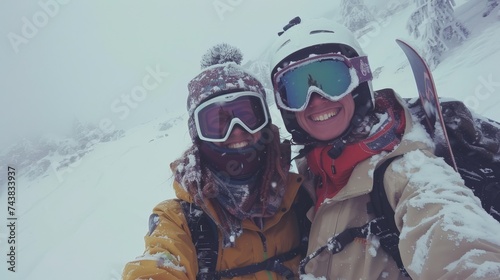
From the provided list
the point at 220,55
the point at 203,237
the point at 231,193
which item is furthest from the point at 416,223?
the point at 220,55

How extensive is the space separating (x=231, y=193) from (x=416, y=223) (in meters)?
1.27

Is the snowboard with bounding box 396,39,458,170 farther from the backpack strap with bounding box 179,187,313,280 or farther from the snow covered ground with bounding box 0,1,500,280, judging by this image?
the snow covered ground with bounding box 0,1,500,280

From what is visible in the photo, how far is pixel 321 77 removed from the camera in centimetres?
236

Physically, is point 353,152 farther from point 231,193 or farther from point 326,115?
point 231,193

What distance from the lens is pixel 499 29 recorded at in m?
16.7

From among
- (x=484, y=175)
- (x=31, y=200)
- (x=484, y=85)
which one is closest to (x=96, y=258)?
(x=484, y=175)

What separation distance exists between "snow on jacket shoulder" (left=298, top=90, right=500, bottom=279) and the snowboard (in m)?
0.09

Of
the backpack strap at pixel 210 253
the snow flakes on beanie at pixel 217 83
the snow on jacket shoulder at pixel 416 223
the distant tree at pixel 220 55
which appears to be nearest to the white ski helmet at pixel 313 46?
the snow flakes on beanie at pixel 217 83

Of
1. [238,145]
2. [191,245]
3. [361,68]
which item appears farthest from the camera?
[238,145]

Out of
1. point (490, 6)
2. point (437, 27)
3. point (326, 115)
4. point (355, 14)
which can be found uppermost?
point (326, 115)

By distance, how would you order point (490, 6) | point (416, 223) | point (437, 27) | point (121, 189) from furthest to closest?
point (121, 189), point (490, 6), point (437, 27), point (416, 223)

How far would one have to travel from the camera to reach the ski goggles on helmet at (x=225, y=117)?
101 inches

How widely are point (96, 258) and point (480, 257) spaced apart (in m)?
17.2

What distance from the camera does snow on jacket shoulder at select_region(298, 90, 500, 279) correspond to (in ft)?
3.92
